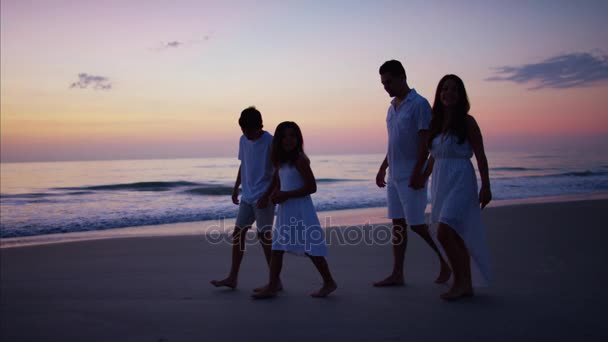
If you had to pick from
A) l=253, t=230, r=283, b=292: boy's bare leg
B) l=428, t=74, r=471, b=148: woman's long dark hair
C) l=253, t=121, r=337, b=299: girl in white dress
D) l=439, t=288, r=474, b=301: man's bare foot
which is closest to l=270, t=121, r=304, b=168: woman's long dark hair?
l=253, t=121, r=337, b=299: girl in white dress

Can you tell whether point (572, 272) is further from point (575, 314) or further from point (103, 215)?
point (103, 215)

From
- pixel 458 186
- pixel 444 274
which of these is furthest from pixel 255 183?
pixel 444 274

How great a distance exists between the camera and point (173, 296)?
3.98 m

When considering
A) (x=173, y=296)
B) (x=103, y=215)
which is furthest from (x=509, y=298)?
(x=103, y=215)

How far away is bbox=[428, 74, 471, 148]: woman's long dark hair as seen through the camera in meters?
3.51

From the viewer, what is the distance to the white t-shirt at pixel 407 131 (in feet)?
12.7

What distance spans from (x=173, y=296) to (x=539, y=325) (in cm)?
276

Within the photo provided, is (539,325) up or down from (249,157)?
down

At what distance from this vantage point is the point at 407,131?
155 inches

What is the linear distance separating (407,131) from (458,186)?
0.67 metres

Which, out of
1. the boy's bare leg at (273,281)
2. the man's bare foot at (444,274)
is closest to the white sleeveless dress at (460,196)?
the man's bare foot at (444,274)

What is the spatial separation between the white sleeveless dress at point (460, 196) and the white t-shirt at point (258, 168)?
1384 millimetres

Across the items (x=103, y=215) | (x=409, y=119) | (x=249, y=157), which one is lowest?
(x=103, y=215)

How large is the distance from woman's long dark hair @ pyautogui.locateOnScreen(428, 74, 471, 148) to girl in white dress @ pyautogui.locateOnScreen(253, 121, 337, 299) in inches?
41.1
